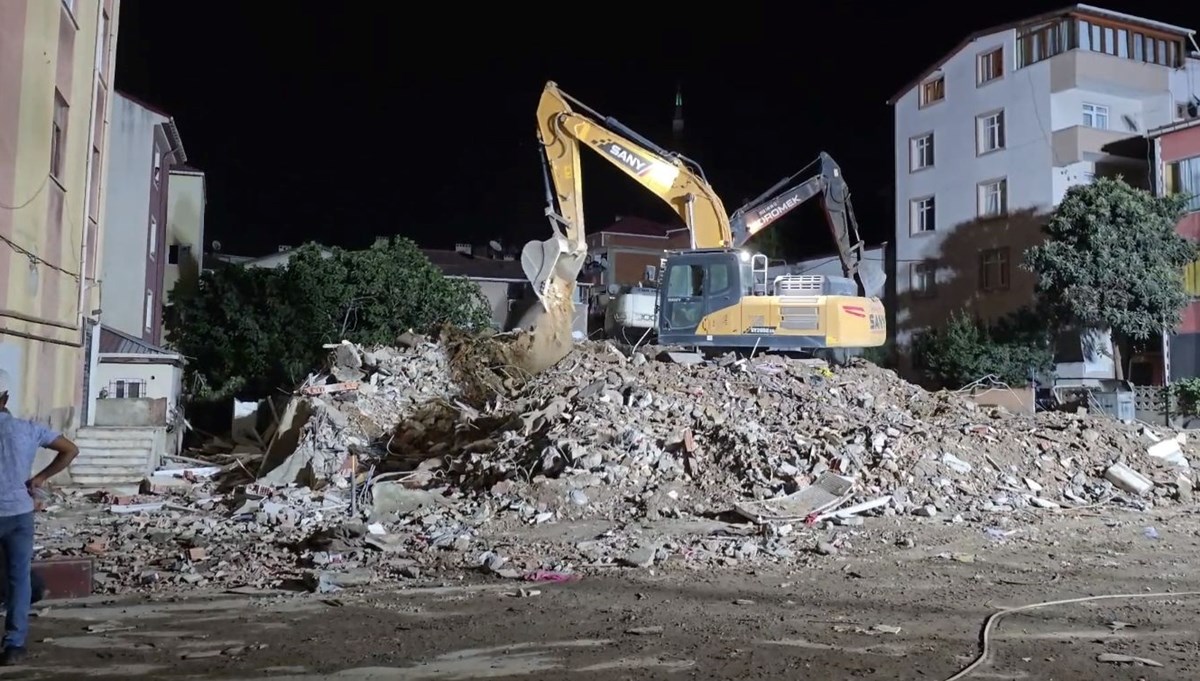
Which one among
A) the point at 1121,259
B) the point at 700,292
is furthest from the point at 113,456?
the point at 1121,259

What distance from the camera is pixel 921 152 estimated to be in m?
31.8

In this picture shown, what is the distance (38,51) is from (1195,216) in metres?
25.6

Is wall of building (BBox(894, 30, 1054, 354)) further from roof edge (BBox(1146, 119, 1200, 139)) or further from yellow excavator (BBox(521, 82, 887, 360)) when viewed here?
yellow excavator (BBox(521, 82, 887, 360))

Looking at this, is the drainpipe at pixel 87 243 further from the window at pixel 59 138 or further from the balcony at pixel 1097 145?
the balcony at pixel 1097 145

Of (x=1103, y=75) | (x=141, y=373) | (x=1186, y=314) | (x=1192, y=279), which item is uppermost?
(x=1103, y=75)

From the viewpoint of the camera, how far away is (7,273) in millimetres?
11570

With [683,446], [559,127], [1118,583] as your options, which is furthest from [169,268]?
[1118,583]

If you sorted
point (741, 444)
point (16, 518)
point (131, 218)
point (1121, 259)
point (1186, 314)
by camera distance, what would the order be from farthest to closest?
1. point (131, 218)
2. point (1186, 314)
3. point (1121, 259)
4. point (741, 444)
5. point (16, 518)

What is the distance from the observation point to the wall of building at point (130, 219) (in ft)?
81.8

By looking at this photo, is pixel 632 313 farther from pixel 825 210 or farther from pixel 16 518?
pixel 16 518

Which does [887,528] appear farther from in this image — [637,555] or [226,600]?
[226,600]

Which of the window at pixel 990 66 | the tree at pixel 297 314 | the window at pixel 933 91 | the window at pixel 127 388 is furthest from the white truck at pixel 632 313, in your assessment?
the window at pixel 933 91

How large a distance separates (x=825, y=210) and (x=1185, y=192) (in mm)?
12702

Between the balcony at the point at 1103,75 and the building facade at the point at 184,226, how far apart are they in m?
26.2
